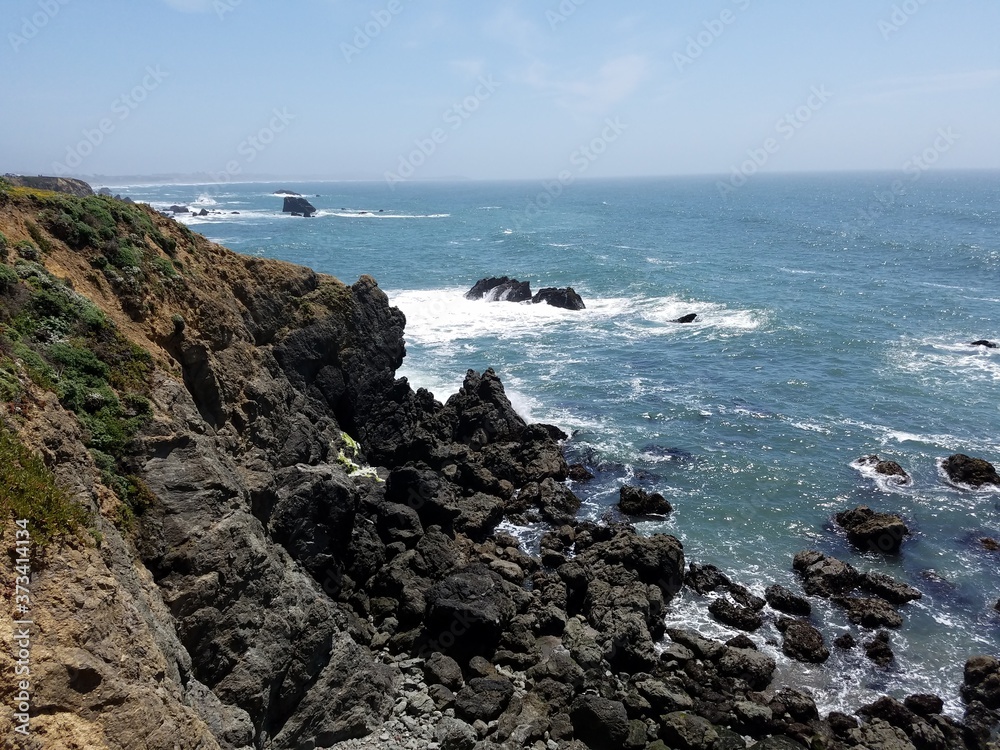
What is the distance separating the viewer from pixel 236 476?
18094mm

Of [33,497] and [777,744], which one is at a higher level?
[33,497]

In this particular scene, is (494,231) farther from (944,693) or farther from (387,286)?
(944,693)

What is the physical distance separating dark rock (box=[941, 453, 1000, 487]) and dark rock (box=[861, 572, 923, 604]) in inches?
411

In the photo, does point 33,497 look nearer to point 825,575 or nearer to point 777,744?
point 777,744

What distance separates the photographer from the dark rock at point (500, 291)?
72.0m

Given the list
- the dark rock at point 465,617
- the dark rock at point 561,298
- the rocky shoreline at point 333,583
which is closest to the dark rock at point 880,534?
the rocky shoreline at point 333,583

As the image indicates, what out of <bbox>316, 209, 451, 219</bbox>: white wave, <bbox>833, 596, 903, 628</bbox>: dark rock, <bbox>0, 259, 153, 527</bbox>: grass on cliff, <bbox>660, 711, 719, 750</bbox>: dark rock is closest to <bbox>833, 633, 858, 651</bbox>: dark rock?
<bbox>833, 596, 903, 628</bbox>: dark rock

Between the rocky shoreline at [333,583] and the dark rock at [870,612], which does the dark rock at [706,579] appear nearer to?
the rocky shoreline at [333,583]

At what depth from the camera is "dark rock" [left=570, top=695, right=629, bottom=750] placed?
17.9 metres

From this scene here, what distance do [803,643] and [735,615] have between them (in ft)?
7.74

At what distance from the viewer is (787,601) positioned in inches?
968

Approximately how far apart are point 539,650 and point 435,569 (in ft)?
16.8

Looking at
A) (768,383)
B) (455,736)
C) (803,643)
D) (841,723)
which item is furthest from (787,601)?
(768,383)

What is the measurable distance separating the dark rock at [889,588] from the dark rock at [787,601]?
2.85 metres
